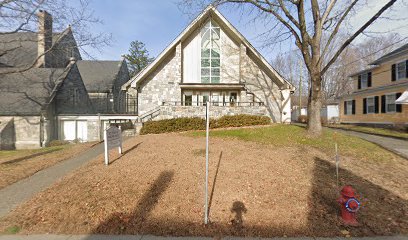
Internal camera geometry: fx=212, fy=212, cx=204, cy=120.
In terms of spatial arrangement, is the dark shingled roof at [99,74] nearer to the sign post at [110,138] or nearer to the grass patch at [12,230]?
the sign post at [110,138]

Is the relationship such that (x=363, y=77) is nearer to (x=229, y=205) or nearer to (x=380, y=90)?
(x=380, y=90)

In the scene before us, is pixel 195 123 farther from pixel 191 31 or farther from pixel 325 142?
pixel 325 142

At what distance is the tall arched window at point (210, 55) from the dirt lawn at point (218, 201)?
42.6ft

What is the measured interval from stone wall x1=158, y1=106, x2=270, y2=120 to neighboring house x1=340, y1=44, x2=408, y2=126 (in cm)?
1223

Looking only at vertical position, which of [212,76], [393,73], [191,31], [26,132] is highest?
[191,31]

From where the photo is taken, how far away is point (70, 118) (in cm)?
2036

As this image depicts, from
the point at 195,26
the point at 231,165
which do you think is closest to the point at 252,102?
the point at 195,26

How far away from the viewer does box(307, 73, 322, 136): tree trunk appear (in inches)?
424

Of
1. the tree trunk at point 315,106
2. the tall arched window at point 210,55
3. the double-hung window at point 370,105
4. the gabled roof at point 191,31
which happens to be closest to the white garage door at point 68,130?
the gabled roof at point 191,31

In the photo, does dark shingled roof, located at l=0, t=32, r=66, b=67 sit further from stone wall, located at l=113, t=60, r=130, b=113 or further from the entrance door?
the entrance door

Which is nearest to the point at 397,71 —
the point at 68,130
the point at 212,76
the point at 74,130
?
the point at 212,76

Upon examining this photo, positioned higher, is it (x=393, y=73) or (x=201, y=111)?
(x=393, y=73)

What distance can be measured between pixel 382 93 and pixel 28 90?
115ft

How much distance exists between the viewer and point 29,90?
20156 mm
